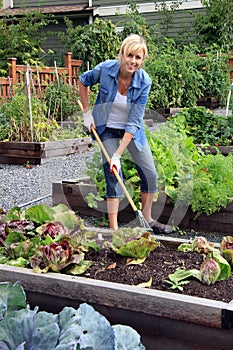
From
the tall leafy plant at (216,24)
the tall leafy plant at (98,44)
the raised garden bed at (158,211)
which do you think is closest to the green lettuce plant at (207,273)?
the raised garden bed at (158,211)

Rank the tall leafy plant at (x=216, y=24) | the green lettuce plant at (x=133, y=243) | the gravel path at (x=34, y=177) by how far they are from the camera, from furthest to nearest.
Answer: the tall leafy plant at (x=216, y=24), the gravel path at (x=34, y=177), the green lettuce plant at (x=133, y=243)

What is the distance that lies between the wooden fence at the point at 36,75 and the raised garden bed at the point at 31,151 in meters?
2.22

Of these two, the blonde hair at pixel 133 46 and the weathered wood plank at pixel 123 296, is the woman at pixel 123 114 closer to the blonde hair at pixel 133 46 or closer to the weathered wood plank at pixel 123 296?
the blonde hair at pixel 133 46

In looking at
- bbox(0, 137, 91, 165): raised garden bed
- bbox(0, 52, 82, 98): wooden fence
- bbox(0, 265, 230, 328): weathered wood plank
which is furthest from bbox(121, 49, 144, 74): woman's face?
bbox(0, 52, 82, 98): wooden fence

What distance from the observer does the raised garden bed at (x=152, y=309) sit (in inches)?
101

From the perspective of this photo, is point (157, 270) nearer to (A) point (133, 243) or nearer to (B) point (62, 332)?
(A) point (133, 243)

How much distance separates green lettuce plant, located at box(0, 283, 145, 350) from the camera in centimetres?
200

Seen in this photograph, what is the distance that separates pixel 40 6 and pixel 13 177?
48.0 feet

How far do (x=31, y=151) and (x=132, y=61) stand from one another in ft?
14.8

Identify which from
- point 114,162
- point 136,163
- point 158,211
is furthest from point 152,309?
point 158,211

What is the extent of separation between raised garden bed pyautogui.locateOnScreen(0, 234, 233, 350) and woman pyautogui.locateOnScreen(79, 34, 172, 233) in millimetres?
1710

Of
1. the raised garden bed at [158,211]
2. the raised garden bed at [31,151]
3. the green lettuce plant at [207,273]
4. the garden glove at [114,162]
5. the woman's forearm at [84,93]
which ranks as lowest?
the raised garden bed at [31,151]

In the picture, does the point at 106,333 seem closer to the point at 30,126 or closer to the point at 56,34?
the point at 30,126

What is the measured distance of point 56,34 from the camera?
20.8 m
